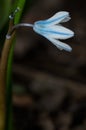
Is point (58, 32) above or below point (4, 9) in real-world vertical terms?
above

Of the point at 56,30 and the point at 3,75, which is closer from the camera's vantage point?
the point at 56,30

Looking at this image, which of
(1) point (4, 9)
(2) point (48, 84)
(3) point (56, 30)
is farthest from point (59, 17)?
(2) point (48, 84)

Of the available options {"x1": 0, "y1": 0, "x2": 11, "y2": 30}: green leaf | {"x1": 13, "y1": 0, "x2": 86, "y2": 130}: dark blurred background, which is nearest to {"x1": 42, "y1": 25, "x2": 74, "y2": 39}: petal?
{"x1": 0, "y1": 0, "x2": 11, "y2": 30}: green leaf

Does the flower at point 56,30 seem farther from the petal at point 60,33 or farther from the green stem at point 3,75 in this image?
the green stem at point 3,75

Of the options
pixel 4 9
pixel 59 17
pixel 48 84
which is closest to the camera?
pixel 59 17

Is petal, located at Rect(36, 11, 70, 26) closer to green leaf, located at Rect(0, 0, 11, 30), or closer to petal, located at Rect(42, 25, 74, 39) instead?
petal, located at Rect(42, 25, 74, 39)

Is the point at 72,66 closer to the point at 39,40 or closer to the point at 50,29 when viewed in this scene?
the point at 39,40

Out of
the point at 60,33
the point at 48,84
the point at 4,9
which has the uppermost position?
the point at 60,33

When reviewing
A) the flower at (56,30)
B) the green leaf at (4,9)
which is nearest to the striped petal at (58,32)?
the flower at (56,30)

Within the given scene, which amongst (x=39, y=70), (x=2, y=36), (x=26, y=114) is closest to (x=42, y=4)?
(x=39, y=70)

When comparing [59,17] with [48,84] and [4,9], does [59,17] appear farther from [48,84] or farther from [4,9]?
[48,84]
